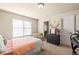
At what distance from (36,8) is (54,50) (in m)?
0.81

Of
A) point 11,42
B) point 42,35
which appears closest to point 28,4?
point 42,35

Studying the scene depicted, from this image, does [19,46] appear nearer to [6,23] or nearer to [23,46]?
[23,46]

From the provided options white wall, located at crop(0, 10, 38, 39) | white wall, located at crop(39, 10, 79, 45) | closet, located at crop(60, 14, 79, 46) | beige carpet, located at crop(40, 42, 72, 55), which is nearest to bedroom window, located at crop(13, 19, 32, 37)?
white wall, located at crop(0, 10, 38, 39)

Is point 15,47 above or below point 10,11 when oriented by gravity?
below

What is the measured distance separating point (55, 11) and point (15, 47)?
94cm

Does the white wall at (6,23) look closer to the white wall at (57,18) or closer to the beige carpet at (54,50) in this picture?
the white wall at (57,18)

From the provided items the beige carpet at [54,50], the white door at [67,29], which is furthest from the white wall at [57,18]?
the beige carpet at [54,50]

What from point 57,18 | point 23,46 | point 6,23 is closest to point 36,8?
point 57,18

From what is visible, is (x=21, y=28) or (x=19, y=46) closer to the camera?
(x=19, y=46)

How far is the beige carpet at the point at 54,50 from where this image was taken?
5.78 ft

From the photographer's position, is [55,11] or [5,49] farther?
[55,11]

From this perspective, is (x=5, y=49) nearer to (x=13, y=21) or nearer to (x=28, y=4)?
(x=13, y=21)

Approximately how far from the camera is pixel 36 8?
1794 mm

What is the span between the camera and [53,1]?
5.78ft
